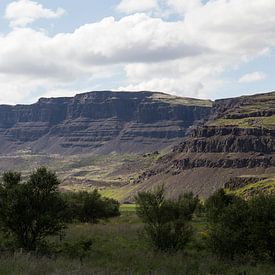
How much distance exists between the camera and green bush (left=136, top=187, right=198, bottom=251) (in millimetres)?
36094

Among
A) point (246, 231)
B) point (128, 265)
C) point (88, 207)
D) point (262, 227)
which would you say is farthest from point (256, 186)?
point (128, 265)

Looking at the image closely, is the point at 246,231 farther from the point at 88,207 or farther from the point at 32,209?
the point at 88,207

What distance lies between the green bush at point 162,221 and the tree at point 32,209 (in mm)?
7795

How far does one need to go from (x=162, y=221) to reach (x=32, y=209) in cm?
1110

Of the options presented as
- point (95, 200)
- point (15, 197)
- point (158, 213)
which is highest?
point (15, 197)

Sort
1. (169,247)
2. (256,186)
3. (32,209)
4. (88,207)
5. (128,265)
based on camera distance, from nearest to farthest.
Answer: (128,265), (32,209), (169,247), (88,207), (256,186)

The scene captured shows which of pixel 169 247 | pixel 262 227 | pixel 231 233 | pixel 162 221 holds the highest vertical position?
pixel 262 227

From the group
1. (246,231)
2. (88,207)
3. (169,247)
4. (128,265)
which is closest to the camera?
(128,265)

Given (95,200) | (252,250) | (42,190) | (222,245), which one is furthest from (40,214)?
(95,200)

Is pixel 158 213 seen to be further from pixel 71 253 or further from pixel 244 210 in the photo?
pixel 71 253

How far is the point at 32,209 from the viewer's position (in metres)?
31.1

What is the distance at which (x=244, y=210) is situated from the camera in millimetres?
32344

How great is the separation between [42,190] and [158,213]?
33.6ft

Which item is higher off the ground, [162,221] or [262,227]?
[262,227]
